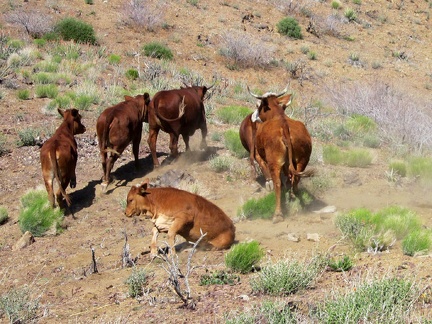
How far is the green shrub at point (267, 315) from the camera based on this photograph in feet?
16.8

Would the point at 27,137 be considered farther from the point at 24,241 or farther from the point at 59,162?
the point at 24,241

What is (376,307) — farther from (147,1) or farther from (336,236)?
(147,1)

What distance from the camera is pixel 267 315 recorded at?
5.23 m

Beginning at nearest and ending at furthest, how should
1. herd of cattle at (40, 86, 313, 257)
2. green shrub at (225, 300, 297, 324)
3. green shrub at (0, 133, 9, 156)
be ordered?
green shrub at (225, 300, 297, 324), herd of cattle at (40, 86, 313, 257), green shrub at (0, 133, 9, 156)

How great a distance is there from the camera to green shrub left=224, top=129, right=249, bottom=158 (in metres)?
14.2

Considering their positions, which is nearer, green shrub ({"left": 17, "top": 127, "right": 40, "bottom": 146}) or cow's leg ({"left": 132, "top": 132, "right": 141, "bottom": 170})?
cow's leg ({"left": 132, "top": 132, "right": 141, "bottom": 170})

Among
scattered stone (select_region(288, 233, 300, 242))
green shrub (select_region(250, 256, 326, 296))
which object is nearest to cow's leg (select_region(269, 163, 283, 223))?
scattered stone (select_region(288, 233, 300, 242))

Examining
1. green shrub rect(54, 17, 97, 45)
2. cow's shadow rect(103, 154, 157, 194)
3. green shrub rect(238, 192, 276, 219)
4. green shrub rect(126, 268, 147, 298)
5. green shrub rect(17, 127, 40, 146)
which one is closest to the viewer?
green shrub rect(126, 268, 147, 298)

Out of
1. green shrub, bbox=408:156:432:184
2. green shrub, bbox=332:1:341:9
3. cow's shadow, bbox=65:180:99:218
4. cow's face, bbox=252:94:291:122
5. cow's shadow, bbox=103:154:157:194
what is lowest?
cow's shadow, bbox=65:180:99:218

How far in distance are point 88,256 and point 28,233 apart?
5.19 ft

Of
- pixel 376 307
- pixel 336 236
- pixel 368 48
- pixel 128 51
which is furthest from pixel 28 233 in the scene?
pixel 368 48

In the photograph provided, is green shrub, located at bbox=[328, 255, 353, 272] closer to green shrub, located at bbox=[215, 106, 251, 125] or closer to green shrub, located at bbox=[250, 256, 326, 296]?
green shrub, located at bbox=[250, 256, 326, 296]

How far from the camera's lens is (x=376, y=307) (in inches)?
205

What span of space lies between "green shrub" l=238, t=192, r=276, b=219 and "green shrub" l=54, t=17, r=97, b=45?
Answer: 18852 millimetres
